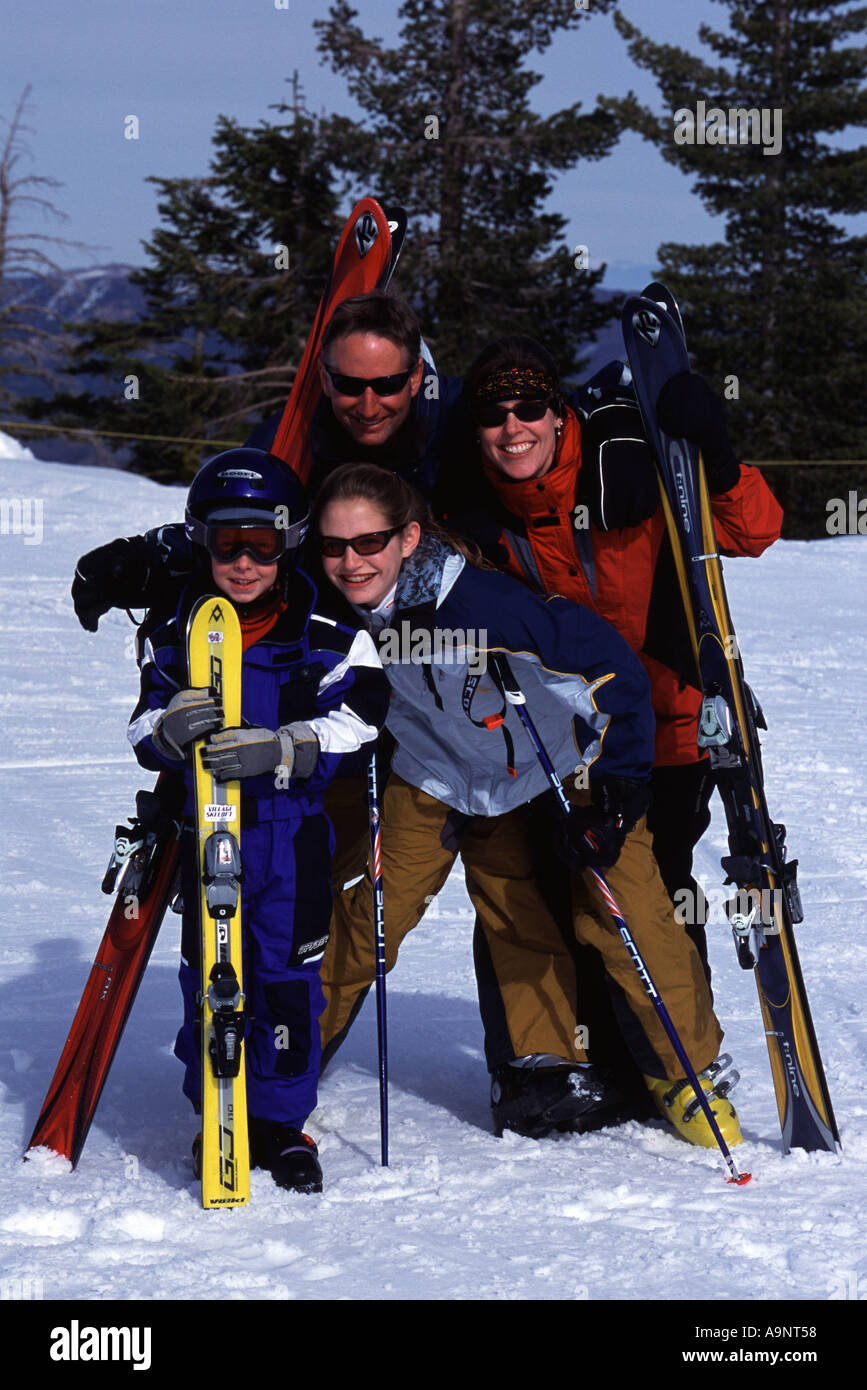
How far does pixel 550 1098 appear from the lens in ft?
11.1

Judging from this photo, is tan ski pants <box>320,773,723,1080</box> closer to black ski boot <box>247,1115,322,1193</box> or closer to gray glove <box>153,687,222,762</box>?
black ski boot <box>247,1115,322,1193</box>

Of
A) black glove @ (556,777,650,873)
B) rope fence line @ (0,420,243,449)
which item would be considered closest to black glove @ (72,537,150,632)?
black glove @ (556,777,650,873)

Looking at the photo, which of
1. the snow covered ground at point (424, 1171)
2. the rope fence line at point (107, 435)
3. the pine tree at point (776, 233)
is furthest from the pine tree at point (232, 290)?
the snow covered ground at point (424, 1171)

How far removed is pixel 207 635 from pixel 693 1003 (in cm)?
140

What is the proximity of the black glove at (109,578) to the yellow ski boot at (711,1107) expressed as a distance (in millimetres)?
1684

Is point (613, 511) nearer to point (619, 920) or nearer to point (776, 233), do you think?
point (619, 920)

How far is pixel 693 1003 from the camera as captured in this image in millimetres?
3273

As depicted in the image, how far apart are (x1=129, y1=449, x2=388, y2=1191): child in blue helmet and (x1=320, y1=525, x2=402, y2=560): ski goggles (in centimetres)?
8

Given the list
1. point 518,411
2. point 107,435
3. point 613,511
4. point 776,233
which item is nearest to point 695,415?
point 613,511

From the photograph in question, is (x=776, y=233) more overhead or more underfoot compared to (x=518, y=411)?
more overhead

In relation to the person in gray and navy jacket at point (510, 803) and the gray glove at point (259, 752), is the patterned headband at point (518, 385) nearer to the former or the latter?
the person in gray and navy jacket at point (510, 803)

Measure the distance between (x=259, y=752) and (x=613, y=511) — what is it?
0.95m
